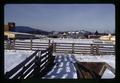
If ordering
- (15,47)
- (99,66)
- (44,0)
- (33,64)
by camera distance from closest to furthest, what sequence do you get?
(44,0) → (99,66) → (33,64) → (15,47)

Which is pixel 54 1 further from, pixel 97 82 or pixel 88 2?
pixel 97 82

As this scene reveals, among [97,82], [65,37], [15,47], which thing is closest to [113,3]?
[97,82]

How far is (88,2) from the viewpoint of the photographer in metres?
2.78

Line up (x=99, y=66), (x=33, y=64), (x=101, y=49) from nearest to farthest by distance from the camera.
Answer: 1. (x=99, y=66)
2. (x=33, y=64)
3. (x=101, y=49)

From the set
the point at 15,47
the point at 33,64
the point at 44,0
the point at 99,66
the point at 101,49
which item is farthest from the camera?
the point at 15,47

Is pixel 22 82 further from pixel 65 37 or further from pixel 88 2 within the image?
pixel 65 37

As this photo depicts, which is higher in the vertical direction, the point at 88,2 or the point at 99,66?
the point at 88,2
